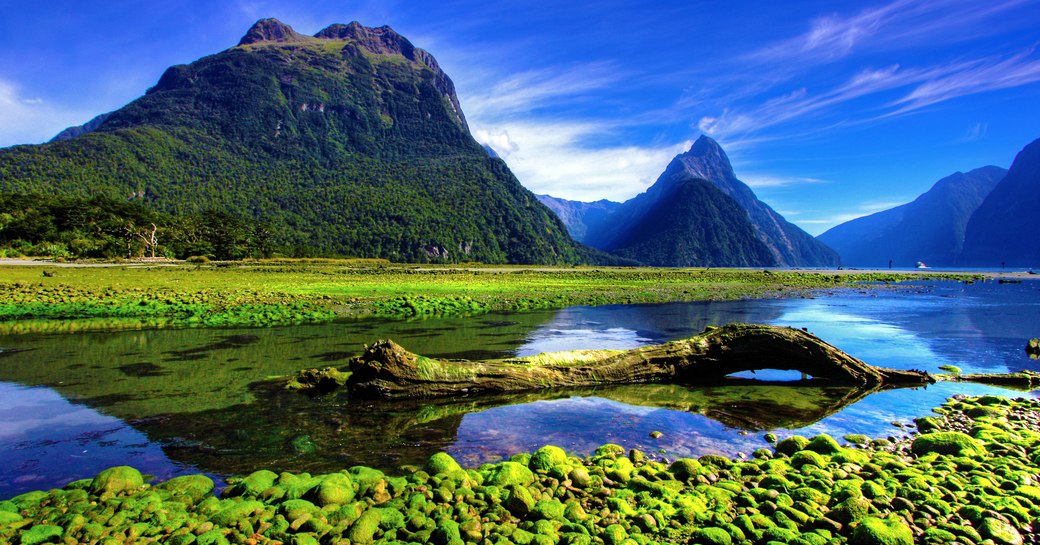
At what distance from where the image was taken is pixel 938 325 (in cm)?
2881

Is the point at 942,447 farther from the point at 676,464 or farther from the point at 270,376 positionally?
the point at 270,376

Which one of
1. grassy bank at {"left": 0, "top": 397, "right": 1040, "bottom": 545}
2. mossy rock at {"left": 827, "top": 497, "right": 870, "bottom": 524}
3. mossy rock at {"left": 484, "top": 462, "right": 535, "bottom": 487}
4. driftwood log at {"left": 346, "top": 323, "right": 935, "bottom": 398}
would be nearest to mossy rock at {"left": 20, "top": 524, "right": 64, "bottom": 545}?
grassy bank at {"left": 0, "top": 397, "right": 1040, "bottom": 545}

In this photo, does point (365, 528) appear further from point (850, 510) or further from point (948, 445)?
point (948, 445)

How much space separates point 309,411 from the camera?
10.6 m

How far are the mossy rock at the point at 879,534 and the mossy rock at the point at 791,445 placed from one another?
285 centimetres

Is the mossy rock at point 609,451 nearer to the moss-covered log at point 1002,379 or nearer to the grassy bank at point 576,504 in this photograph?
the grassy bank at point 576,504

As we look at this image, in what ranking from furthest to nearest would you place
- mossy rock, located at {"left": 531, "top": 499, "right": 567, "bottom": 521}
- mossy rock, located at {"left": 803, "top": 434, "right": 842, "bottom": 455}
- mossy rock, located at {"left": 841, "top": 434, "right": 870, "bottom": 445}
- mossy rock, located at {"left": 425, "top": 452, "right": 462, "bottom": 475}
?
Result: mossy rock, located at {"left": 841, "top": 434, "right": 870, "bottom": 445} < mossy rock, located at {"left": 803, "top": 434, "right": 842, "bottom": 455} < mossy rock, located at {"left": 425, "top": 452, "right": 462, "bottom": 475} < mossy rock, located at {"left": 531, "top": 499, "right": 567, "bottom": 521}

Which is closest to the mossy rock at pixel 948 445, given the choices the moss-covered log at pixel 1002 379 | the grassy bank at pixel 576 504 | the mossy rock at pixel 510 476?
the grassy bank at pixel 576 504

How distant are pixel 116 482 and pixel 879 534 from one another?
9432mm

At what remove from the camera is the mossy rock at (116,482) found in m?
6.21

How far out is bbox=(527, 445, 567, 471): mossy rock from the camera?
7.30m

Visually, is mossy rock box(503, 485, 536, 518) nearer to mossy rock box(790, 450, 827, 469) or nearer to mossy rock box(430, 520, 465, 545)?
mossy rock box(430, 520, 465, 545)

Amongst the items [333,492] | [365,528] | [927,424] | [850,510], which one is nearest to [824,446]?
[850,510]

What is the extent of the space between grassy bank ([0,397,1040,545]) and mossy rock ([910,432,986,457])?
193 millimetres
